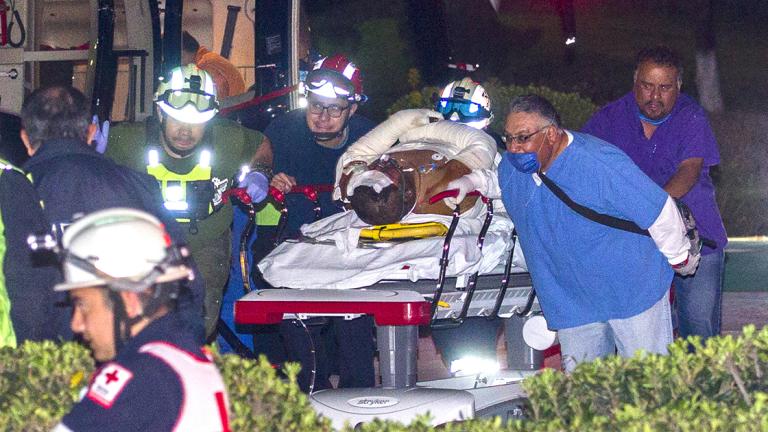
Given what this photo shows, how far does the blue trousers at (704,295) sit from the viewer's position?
668 centimetres

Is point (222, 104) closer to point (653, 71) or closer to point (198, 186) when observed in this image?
point (198, 186)

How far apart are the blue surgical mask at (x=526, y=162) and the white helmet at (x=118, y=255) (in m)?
2.56

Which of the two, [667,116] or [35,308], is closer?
[35,308]

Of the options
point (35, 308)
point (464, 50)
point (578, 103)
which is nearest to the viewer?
point (35, 308)

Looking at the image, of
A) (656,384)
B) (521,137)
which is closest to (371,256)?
(521,137)

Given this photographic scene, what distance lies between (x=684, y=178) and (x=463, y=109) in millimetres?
1691

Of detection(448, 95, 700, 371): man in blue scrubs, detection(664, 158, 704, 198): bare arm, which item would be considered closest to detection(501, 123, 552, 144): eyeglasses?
detection(448, 95, 700, 371): man in blue scrubs

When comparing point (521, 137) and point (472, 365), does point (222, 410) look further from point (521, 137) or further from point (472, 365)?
point (472, 365)

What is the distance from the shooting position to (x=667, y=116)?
6.70 meters

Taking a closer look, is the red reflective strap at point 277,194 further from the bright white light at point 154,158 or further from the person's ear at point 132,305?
the person's ear at point 132,305

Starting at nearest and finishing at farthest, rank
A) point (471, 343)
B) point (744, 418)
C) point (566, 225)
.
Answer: point (744, 418) → point (566, 225) → point (471, 343)

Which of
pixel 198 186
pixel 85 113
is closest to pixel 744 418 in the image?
pixel 85 113

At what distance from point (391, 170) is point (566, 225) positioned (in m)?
1.09

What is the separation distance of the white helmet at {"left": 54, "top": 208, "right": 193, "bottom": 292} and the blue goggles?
448 centimetres
